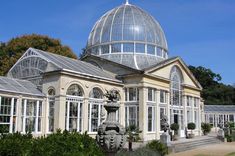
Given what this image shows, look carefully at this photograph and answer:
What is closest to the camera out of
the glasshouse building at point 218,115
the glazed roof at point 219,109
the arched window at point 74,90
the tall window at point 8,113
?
the tall window at point 8,113

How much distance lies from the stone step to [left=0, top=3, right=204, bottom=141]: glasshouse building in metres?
3.31

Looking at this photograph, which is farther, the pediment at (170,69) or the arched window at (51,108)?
the pediment at (170,69)

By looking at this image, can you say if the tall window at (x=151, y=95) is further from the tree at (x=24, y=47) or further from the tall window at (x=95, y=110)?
the tree at (x=24, y=47)

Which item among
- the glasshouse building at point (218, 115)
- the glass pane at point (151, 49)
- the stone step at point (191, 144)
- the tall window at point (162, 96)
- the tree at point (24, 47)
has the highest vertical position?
the tree at point (24, 47)

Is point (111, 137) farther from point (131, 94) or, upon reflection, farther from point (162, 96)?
point (162, 96)

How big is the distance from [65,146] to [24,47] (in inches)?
1218

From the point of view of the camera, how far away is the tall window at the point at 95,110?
24.1 metres

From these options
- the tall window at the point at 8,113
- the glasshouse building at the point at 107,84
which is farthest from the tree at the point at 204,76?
the tall window at the point at 8,113

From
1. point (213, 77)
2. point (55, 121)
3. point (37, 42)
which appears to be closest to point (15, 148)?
point (55, 121)

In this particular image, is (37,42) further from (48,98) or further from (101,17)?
(48,98)

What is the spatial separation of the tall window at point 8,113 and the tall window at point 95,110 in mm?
5950

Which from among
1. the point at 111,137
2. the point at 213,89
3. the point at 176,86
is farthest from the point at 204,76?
the point at 111,137

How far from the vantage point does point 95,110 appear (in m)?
24.7

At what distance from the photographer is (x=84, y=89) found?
931 inches
